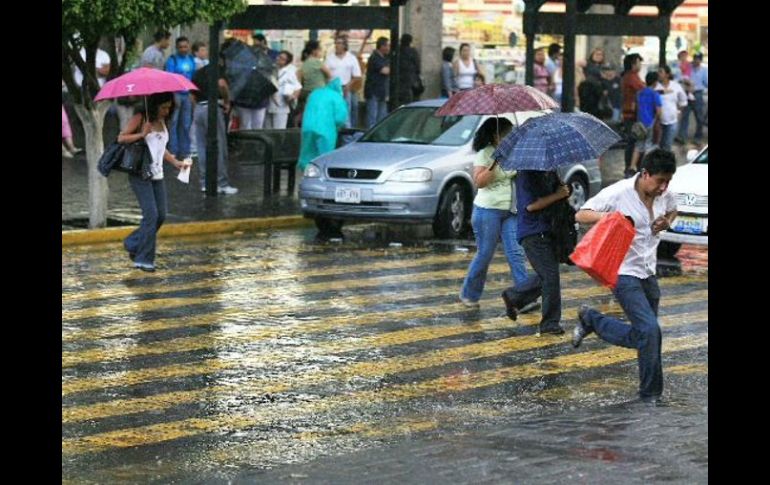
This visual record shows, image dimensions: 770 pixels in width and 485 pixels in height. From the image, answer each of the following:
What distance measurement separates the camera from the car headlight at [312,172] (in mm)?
→ 20109

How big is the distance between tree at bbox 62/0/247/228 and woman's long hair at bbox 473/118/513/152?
17.9ft

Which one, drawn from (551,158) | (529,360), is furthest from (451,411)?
(551,158)

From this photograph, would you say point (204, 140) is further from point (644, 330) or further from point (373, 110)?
point (644, 330)

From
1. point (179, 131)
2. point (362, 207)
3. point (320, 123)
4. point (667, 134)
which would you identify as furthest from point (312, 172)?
point (667, 134)

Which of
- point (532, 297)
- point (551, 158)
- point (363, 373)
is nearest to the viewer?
point (363, 373)

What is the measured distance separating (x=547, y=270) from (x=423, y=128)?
25.7 ft

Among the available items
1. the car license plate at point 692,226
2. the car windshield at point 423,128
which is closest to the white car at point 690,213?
the car license plate at point 692,226

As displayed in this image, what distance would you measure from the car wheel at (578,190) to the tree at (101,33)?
15.5ft

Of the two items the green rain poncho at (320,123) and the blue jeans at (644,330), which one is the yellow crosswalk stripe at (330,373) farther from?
the green rain poncho at (320,123)
